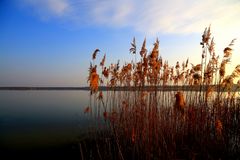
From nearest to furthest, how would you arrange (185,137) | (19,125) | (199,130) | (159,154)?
(159,154)
(199,130)
(185,137)
(19,125)

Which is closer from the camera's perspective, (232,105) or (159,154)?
(159,154)

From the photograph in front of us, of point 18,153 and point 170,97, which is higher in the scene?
point 170,97

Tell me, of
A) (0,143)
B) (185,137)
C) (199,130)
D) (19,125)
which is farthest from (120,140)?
(19,125)

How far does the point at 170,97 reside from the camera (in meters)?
6.75

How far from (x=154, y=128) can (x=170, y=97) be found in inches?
99.2

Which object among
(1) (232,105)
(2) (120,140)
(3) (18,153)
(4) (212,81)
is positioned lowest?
(3) (18,153)

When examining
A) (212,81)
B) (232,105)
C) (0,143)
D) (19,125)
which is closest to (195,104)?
(212,81)

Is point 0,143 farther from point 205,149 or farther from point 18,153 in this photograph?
point 205,149

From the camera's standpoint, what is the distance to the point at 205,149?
4.38 meters

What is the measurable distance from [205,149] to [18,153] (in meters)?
4.68

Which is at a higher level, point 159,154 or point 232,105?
point 232,105

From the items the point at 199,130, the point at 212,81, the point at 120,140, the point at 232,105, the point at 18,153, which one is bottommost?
the point at 18,153

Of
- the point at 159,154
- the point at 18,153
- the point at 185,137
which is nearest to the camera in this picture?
the point at 159,154

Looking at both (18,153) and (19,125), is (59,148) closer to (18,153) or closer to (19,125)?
(18,153)
